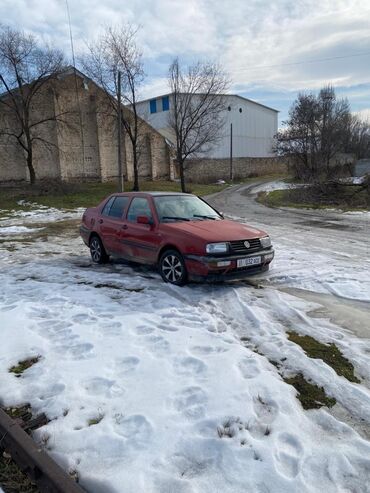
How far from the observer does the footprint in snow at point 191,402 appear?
3100 mm

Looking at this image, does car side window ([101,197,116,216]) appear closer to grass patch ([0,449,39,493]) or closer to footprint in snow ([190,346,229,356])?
footprint in snow ([190,346,229,356])

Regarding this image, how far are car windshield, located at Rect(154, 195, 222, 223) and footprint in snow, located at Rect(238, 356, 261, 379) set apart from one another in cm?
358

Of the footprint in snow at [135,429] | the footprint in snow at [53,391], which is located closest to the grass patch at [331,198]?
the footprint in snow at [53,391]

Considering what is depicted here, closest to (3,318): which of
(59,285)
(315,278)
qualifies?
(59,285)

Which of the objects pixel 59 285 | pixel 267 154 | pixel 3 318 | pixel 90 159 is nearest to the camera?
pixel 3 318

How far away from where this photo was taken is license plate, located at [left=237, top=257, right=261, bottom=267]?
20.6ft

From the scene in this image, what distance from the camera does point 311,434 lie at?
9.38 ft

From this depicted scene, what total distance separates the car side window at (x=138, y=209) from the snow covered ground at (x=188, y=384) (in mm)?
1314

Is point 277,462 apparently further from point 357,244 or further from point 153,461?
point 357,244

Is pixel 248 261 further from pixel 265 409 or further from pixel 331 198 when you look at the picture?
pixel 331 198

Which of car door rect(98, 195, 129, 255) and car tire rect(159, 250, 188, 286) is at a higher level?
car door rect(98, 195, 129, 255)

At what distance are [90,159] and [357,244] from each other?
3421 centimetres

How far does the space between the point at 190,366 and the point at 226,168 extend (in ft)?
190

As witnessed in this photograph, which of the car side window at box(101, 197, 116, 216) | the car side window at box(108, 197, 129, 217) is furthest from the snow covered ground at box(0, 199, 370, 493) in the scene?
the car side window at box(101, 197, 116, 216)
